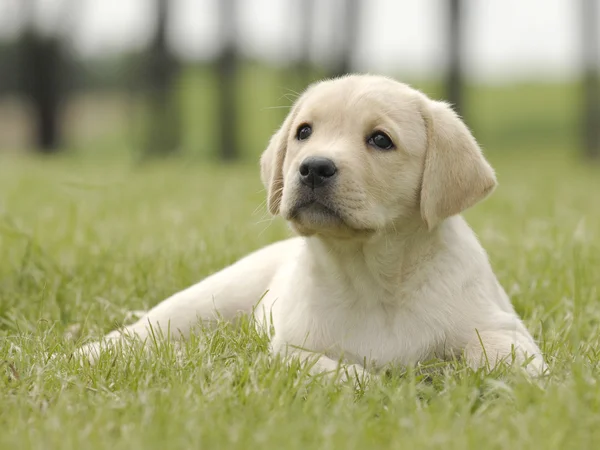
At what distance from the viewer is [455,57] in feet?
56.3

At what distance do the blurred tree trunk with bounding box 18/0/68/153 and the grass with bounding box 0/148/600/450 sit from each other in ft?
52.4

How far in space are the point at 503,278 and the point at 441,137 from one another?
6.05 ft

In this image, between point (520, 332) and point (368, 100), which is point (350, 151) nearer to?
point (368, 100)

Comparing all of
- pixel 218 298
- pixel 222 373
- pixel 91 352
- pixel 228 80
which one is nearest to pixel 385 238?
pixel 222 373

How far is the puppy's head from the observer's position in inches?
134

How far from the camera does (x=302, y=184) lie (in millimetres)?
3428

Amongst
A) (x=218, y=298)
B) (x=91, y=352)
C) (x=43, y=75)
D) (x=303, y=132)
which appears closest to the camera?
(x=91, y=352)

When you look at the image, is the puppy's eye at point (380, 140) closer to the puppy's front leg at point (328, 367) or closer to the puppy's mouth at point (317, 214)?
the puppy's mouth at point (317, 214)

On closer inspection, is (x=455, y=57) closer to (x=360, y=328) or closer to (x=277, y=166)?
(x=277, y=166)

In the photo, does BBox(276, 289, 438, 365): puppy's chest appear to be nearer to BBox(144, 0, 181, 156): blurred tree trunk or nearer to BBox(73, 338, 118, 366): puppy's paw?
BBox(73, 338, 118, 366): puppy's paw

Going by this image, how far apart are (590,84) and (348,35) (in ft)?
18.8

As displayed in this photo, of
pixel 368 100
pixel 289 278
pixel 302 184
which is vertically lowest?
pixel 289 278

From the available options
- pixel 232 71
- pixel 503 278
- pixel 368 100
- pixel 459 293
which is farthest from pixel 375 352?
pixel 232 71

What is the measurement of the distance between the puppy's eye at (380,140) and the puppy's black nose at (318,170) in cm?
32
